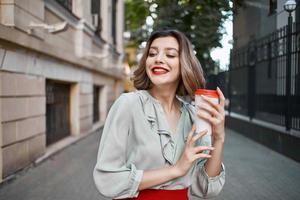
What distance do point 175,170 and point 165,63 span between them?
0.46 metres

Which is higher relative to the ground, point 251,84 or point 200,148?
point 251,84

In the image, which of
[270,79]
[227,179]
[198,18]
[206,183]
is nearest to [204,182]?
[206,183]

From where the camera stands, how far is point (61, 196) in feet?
14.9

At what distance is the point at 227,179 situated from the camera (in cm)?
358

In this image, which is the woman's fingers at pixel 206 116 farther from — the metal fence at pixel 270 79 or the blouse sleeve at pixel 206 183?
the metal fence at pixel 270 79

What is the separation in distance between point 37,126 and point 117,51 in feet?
41.7

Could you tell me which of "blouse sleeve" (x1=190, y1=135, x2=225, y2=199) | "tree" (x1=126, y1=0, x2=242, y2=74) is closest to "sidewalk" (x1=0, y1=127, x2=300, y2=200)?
"tree" (x1=126, y1=0, x2=242, y2=74)

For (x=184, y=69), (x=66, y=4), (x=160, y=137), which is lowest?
(x=160, y=137)

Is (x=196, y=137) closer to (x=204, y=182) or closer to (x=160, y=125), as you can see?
(x=160, y=125)

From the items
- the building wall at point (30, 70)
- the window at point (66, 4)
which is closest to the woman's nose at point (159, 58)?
the building wall at point (30, 70)

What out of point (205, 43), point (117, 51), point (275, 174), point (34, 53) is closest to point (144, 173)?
point (205, 43)

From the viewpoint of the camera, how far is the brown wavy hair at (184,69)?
1.74 meters

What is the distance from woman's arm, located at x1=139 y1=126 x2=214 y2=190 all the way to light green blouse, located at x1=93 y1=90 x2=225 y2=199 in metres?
0.03

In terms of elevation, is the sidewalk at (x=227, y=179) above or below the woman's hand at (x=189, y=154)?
below
